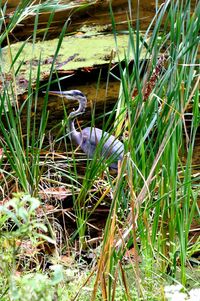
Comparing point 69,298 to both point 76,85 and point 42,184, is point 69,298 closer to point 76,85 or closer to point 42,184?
point 42,184

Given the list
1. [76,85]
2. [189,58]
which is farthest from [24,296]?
[76,85]

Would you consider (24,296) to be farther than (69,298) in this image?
No

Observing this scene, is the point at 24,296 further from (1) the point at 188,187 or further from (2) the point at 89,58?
(2) the point at 89,58

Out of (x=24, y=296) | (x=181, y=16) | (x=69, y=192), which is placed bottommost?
(x=69, y=192)

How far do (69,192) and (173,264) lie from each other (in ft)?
3.01

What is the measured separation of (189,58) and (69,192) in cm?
100

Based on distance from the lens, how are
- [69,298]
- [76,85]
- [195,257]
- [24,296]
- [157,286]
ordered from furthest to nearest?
[76,85], [195,257], [157,286], [69,298], [24,296]

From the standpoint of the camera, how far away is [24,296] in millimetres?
1235

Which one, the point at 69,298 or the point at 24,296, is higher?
the point at 24,296

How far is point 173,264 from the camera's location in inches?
84.4

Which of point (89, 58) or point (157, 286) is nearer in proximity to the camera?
→ point (157, 286)

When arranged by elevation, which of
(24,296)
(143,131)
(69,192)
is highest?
(24,296)

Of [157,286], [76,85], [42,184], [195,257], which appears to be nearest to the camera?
[157,286]

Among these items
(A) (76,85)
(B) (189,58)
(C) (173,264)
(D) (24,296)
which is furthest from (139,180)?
(A) (76,85)
